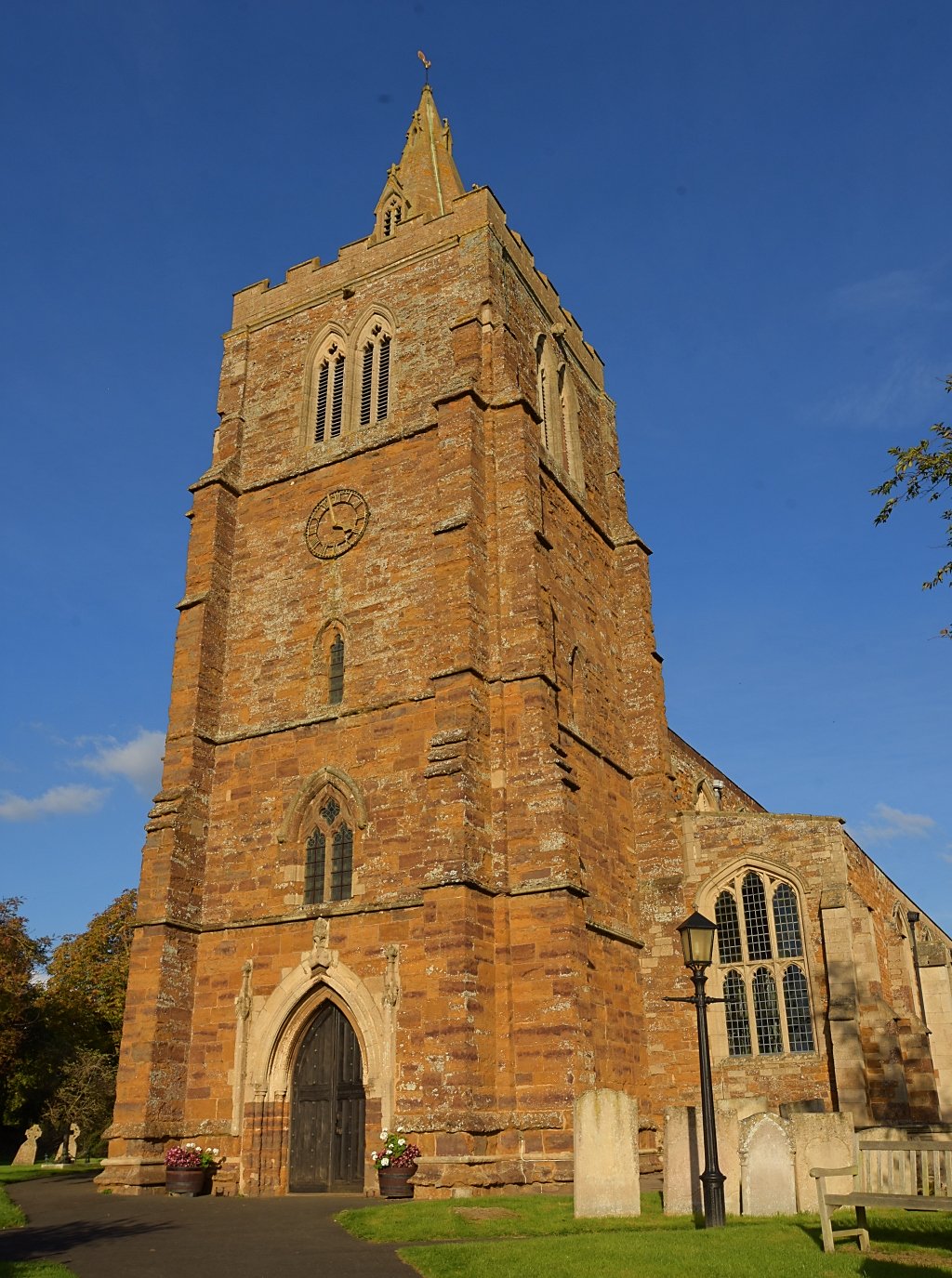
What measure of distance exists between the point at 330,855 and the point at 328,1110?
177 inches

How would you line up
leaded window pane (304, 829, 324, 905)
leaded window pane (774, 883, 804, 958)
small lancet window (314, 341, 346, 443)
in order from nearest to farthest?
leaded window pane (304, 829, 324, 905) → leaded window pane (774, 883, 804, 958) → small lancet window (314, 341, 346, 443)

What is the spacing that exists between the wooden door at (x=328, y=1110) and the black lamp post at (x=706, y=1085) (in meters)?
7.91

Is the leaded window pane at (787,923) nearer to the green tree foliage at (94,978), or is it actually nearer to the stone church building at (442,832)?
the stone church building at (442,832)

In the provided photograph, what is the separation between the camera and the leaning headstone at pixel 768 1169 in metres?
12.2

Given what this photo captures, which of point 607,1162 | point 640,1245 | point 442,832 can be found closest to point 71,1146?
point 442,832

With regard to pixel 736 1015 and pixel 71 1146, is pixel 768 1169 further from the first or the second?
pixel 71 1146

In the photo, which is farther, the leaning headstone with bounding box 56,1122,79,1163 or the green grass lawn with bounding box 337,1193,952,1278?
the leaning headstone with bounding box 56,1122,79,1163

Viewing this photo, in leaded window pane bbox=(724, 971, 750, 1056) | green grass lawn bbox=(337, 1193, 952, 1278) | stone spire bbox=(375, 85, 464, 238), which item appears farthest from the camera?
stone spire bbox=(375, 85, 464, 238)

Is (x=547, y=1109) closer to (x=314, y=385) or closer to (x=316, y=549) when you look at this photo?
(x=316, y=549)

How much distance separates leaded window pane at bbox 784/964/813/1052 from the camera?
20875 millimetres

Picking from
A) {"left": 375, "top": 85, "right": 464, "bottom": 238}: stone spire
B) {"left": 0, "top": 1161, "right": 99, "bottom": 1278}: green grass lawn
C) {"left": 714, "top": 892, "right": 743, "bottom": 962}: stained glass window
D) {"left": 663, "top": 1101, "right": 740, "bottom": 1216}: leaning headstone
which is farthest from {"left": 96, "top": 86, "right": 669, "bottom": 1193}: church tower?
{"left": 375, "top": 85, "right": 464, "bottom": 238}: stone spire

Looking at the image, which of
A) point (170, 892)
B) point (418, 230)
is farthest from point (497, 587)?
point (418, 230)

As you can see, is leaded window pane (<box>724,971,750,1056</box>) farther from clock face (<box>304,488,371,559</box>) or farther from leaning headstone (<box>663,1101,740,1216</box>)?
clock face (<box>304,488,371,559</box>)

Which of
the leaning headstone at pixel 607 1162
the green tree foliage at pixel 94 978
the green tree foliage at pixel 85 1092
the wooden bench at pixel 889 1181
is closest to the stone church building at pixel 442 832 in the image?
the leaning headstone at pixel 607 1162
